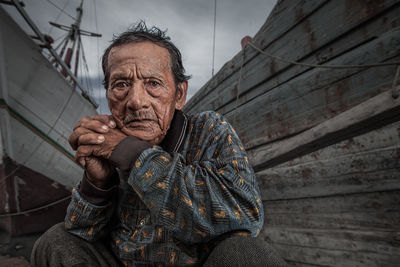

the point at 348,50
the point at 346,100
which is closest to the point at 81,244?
the point at 346,100

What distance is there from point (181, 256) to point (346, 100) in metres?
1.60

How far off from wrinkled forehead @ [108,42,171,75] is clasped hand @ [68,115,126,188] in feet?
1.37

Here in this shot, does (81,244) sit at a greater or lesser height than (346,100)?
lesser

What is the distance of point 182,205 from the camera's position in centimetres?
81

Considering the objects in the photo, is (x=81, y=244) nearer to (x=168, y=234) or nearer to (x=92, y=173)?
(x=92, y=173)

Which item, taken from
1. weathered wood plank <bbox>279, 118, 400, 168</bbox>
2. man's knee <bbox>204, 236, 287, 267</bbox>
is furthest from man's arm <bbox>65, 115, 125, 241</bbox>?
weathered wood plank <bbox>279, 118, 400, 168</bbox>

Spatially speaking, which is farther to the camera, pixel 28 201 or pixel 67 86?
pixel 67 86

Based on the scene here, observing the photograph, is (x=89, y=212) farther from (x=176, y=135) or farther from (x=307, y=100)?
(x=307, y=100)

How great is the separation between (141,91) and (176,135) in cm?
37

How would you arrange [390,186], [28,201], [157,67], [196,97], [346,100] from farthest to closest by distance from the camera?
[28,201]
[196,97]
[346,100]
[157,67]
[390,186]

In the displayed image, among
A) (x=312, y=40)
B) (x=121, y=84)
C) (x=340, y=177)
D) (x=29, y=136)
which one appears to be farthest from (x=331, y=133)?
(x=29, y=136)

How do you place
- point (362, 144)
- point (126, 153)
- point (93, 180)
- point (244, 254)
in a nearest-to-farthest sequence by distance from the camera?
1. point (244, 254)
2. point (126, 153)
3. point (93, 180)
4. point (362, 144)

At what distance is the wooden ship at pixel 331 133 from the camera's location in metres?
1.25

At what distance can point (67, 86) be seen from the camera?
7086mm
